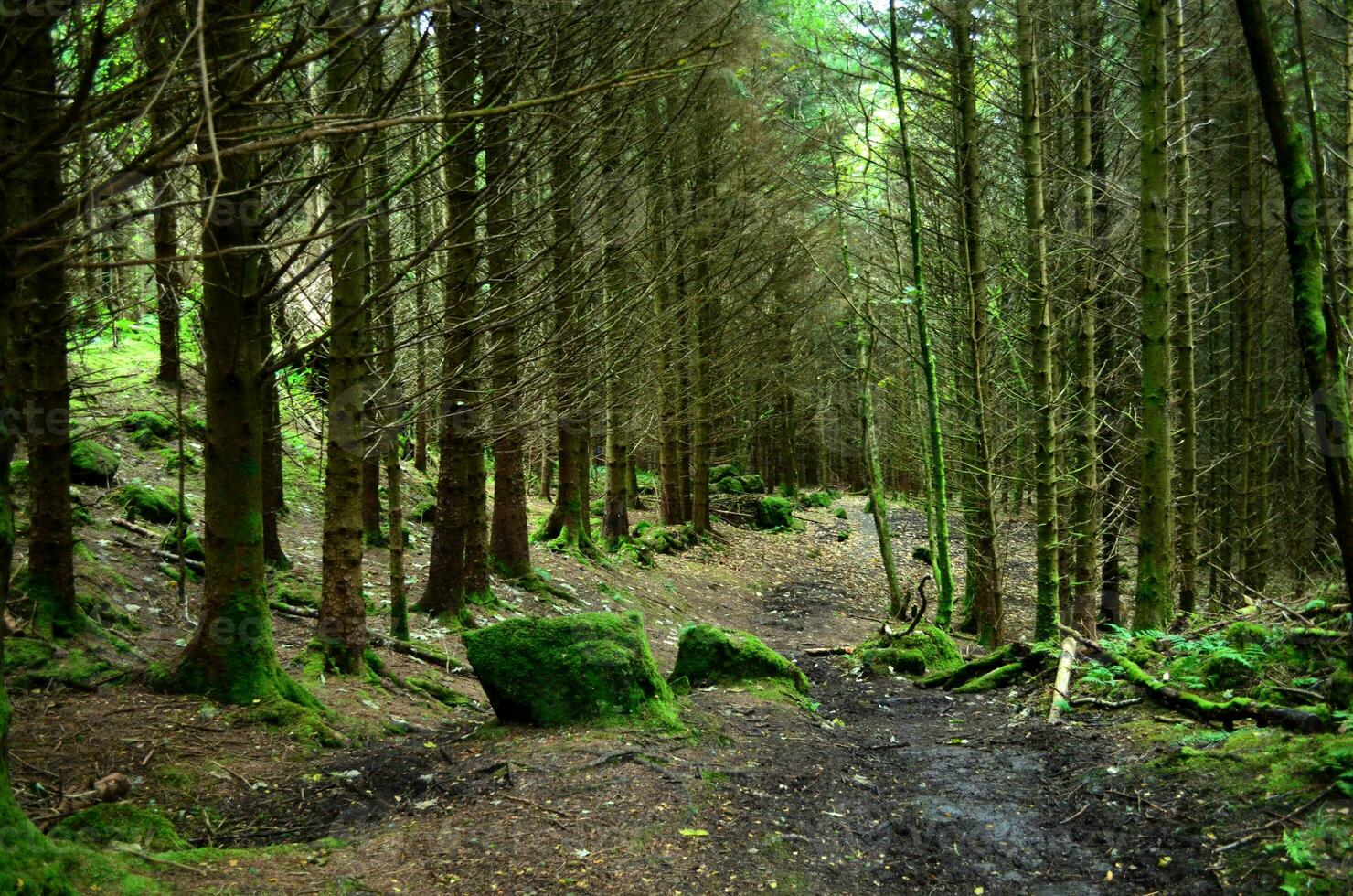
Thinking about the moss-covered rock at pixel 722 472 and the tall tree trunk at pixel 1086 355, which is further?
the moss-covered rock at pixel 722 472

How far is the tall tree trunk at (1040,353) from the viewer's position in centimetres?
891

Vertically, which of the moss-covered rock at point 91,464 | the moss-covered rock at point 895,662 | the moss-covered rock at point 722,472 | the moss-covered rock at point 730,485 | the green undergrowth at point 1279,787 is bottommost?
the moss-covered rock at point 895,662

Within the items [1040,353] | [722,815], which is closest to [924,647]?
[1040,353]

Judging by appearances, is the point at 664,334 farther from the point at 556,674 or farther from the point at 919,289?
the point at 556,674

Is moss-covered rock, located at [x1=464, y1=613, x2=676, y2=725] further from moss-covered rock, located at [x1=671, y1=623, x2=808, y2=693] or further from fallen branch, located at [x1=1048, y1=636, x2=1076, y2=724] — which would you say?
fallen branch, located at [x1=1048, y1=636, x2=1076, y2=724]

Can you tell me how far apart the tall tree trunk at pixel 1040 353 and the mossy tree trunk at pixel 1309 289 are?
5572 millimetres

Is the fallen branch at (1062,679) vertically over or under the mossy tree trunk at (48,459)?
under

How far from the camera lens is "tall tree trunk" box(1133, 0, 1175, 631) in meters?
7.22

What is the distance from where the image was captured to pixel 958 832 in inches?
179

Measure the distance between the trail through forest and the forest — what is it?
0.11 ft

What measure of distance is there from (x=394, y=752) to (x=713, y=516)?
18392 millimetres

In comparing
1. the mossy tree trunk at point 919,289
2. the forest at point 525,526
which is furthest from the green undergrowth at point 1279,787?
the mossy tree trunk at point 919,289

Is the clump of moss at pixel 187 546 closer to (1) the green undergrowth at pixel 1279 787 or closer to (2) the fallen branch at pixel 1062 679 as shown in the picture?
(2) the fallen branch at pixel 1062 679

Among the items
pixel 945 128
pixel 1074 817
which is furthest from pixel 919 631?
pixel 945 128
